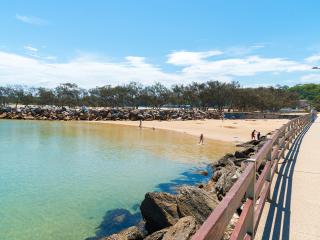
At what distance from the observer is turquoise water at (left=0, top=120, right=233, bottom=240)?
460 inches

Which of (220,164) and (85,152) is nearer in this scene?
(220,164)

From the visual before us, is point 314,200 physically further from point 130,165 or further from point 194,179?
point 130,165

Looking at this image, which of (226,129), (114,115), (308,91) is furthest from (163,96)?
(308,91)

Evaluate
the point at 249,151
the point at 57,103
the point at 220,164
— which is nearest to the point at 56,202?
the point at 220,164

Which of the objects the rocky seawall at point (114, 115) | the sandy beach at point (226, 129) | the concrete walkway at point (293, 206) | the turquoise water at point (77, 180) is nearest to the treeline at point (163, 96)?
the rocky seawall at point (114, 115)

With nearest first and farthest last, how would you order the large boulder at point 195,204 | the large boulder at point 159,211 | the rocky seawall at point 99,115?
the large boulder at point 195,204, the large boulder at point 159,211, the rocky seawall at point 99,115

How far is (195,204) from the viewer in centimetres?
780

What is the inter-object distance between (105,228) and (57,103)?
390ft

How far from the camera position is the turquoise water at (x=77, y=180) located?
1170cm

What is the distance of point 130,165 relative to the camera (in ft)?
74.9

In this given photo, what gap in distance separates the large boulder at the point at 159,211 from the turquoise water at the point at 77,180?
2.51 m

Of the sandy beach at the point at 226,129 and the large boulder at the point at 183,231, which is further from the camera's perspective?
the sandy beach at the point at 226,129

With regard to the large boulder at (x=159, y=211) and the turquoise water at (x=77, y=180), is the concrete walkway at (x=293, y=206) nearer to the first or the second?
the large boulder at (x=159, y=211)

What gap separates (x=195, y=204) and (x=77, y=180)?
1225 centimetres
